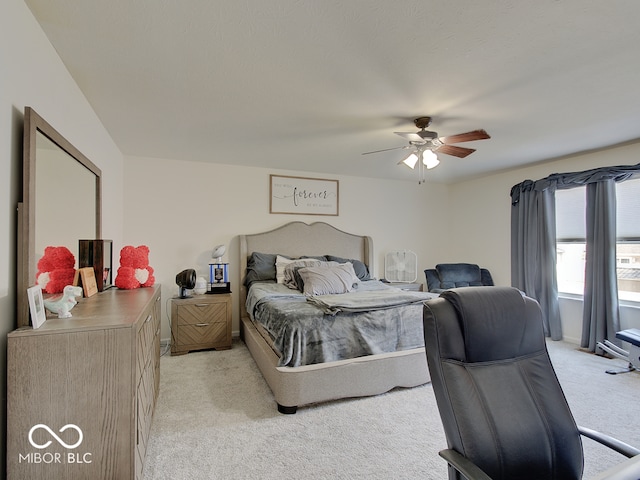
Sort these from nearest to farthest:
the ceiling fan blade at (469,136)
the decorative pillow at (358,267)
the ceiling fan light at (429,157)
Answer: the ceiling fan blade at (469,136), the ceiling fan light at (429,157), the decorative pillow at (358,267)

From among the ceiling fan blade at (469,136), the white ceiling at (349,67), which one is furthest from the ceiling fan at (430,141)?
the white ceiling at (349,67)

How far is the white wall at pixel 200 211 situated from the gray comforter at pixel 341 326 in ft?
5.42

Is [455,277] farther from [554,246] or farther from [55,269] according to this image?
[55,269]

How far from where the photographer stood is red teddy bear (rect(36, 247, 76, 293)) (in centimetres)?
154

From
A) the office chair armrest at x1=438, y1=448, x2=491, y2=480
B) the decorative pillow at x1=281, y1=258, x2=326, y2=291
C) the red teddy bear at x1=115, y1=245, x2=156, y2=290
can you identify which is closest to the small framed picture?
the red teddy bear at x1=115, y1=245, x2=156, y2=290

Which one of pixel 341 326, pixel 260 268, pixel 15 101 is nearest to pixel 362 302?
pixel 341 326

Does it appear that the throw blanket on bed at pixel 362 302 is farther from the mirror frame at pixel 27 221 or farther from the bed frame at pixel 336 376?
the mirror frame at pixel 27 221

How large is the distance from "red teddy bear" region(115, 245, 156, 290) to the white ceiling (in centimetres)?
114

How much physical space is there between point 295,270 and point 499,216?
3.29 meters

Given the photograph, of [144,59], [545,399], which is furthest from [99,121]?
[545,399]

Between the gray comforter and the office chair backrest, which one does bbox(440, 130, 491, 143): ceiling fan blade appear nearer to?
the gray comforter

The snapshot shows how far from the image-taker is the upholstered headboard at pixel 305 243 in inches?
169

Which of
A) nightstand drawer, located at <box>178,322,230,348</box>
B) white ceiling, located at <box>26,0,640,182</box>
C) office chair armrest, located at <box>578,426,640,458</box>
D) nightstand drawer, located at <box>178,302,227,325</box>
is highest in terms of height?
white ceiling, located at <box>26,0,640,182</box>

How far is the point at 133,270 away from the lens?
2.32 m
